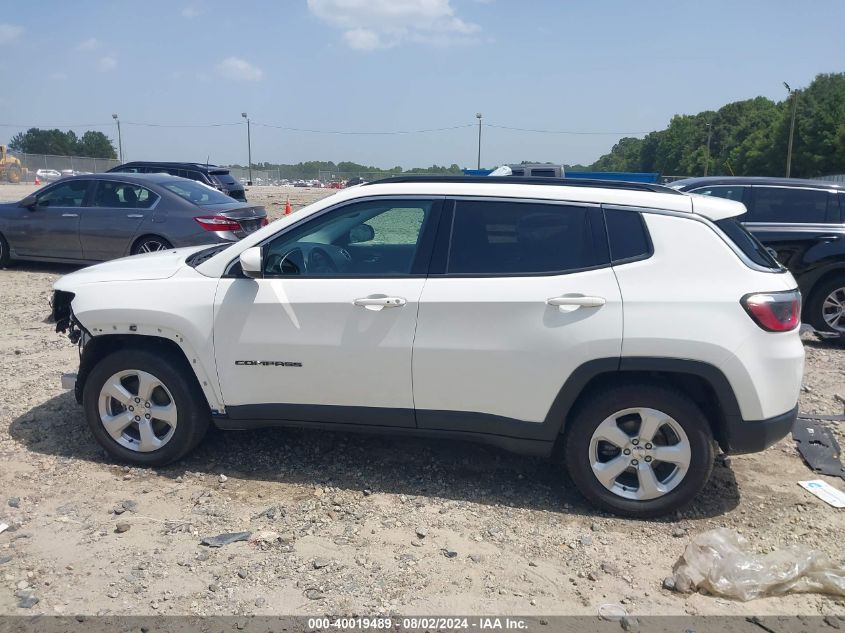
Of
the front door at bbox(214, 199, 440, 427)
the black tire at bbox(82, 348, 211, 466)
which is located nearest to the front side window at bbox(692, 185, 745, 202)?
the front door at bbox(214, 199, 440, 427)

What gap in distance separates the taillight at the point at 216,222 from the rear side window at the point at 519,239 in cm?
684

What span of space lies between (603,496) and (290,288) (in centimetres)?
214

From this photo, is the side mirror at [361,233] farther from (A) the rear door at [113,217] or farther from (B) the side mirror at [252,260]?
(A) the rear door at [113,217]

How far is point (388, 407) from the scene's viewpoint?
4.23m

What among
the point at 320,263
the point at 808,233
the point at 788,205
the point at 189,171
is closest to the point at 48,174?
the point at 189,171

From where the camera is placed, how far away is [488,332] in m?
4.00

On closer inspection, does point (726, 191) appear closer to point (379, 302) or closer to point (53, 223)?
point (379, 302)

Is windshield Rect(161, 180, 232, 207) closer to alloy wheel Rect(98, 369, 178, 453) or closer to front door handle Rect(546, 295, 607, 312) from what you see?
alloy wheel Rect(98, 369, 178, 453)

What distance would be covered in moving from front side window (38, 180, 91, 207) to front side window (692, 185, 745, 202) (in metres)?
8.86

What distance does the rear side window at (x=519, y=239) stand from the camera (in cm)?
404

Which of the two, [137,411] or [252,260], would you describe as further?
[137,411]

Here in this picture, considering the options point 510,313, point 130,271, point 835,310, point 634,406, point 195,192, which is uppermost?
point 195,192

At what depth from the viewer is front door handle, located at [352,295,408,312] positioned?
4.09m

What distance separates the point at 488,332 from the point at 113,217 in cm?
847
